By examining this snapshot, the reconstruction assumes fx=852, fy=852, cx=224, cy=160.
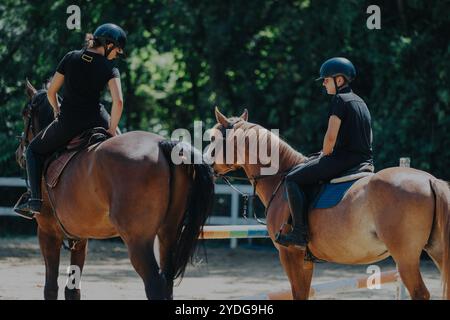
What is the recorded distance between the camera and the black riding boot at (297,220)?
7727mm

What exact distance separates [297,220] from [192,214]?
3.27 feet

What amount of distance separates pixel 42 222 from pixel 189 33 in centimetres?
988

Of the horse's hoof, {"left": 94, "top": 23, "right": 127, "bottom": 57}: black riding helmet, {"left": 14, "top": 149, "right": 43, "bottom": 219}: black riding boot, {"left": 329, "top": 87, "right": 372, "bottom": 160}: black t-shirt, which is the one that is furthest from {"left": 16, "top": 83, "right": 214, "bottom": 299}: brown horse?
{"left": 329, "top": 87, "right": 372, "bottom": 160}: black t-shirt

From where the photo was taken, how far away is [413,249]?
7.08 meters

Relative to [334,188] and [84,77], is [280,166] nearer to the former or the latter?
[334,188]

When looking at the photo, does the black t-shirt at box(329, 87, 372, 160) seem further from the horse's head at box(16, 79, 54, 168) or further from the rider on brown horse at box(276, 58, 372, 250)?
the horse's head at box(16, 79, 54, 168)

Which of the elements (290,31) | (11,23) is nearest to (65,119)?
(290,31)

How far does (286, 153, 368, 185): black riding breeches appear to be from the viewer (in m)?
7.76

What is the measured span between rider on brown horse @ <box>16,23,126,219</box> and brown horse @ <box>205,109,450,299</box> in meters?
1.95

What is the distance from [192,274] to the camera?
13656 millimetres

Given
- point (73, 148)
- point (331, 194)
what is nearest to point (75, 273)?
point (73, 148)

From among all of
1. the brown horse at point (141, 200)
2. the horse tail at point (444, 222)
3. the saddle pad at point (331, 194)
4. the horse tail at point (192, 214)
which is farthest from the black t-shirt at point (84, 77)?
the horse tail at point (444, 222)

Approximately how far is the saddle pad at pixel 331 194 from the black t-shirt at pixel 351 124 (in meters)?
0.32

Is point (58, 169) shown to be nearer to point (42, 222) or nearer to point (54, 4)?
point (42, 222)
